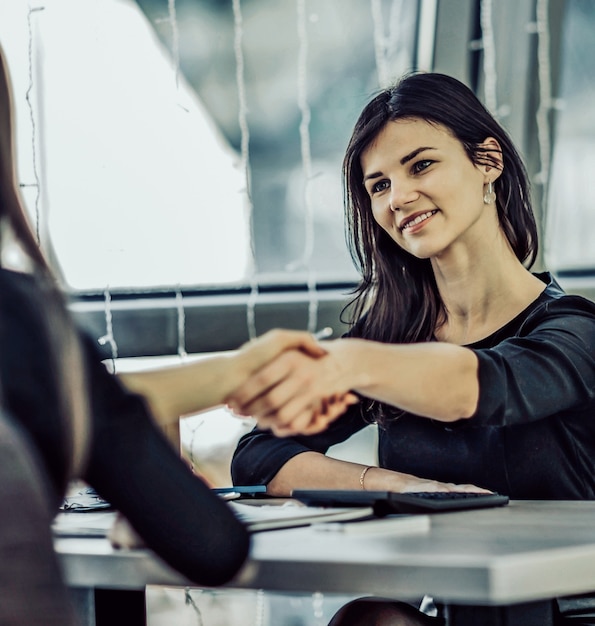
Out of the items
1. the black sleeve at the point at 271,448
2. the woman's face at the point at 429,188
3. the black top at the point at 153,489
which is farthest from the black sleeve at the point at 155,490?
the woman's face at the point at 429,188

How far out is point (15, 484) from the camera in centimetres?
53

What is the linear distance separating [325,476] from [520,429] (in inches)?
11.7

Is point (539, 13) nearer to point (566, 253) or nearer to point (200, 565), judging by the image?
point (566, 253)

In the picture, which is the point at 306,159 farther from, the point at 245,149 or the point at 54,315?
the point at 54,315

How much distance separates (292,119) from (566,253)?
842 millimetres

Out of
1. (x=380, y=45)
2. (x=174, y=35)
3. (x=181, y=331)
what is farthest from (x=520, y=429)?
A: (x=174, y=35)

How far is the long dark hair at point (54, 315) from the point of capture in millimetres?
737

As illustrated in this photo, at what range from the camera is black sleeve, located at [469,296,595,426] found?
1.34 meters

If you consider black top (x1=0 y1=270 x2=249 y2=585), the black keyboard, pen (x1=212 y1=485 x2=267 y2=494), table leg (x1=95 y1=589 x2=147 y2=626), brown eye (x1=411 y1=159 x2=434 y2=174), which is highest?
brown eye (x1=411 y1=159 x2=434 y2=174)

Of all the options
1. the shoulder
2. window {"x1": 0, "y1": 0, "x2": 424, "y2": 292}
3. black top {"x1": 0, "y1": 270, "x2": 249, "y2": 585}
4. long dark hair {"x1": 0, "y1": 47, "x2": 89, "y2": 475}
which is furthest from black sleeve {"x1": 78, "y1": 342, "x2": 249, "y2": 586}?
window {"x1": 0, "y1": 0, "x2": 424, "y2": 292}

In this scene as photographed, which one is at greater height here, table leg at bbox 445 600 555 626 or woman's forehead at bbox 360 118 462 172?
woman's forehead at bbox 360 118 462 172

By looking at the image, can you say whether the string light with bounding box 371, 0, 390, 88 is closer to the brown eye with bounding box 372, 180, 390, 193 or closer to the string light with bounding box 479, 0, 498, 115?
the string light with bounding box 479, 0, 498, 115

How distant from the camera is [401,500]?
114 centimetres

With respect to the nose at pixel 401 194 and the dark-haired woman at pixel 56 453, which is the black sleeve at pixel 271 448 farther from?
the dark-haired woman at pixel 56 453
